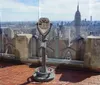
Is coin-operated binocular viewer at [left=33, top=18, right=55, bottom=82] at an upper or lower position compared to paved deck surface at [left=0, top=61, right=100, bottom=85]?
upper

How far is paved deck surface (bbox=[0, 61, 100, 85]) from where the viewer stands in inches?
181

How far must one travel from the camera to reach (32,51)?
20.9 ft

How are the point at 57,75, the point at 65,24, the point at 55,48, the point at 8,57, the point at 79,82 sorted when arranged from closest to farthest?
the point at 79,82, the point at 57,75, the point at 55,48, the point at 8,57, the point at 65,24

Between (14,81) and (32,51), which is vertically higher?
(32,51)

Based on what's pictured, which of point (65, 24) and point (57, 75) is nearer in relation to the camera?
point (57, 75)

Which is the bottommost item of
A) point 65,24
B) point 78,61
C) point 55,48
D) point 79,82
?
point 79,82

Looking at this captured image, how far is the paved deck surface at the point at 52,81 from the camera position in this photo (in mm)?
4594

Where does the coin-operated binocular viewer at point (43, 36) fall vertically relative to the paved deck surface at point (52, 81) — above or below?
above

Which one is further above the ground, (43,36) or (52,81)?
(43,36)

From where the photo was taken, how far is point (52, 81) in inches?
184

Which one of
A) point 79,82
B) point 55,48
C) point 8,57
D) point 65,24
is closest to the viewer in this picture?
point 79,82

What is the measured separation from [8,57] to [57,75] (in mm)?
2206

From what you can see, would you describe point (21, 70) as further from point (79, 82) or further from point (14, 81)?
point (79, 82)

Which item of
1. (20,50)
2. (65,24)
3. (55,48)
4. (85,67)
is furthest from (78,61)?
(65,24)
